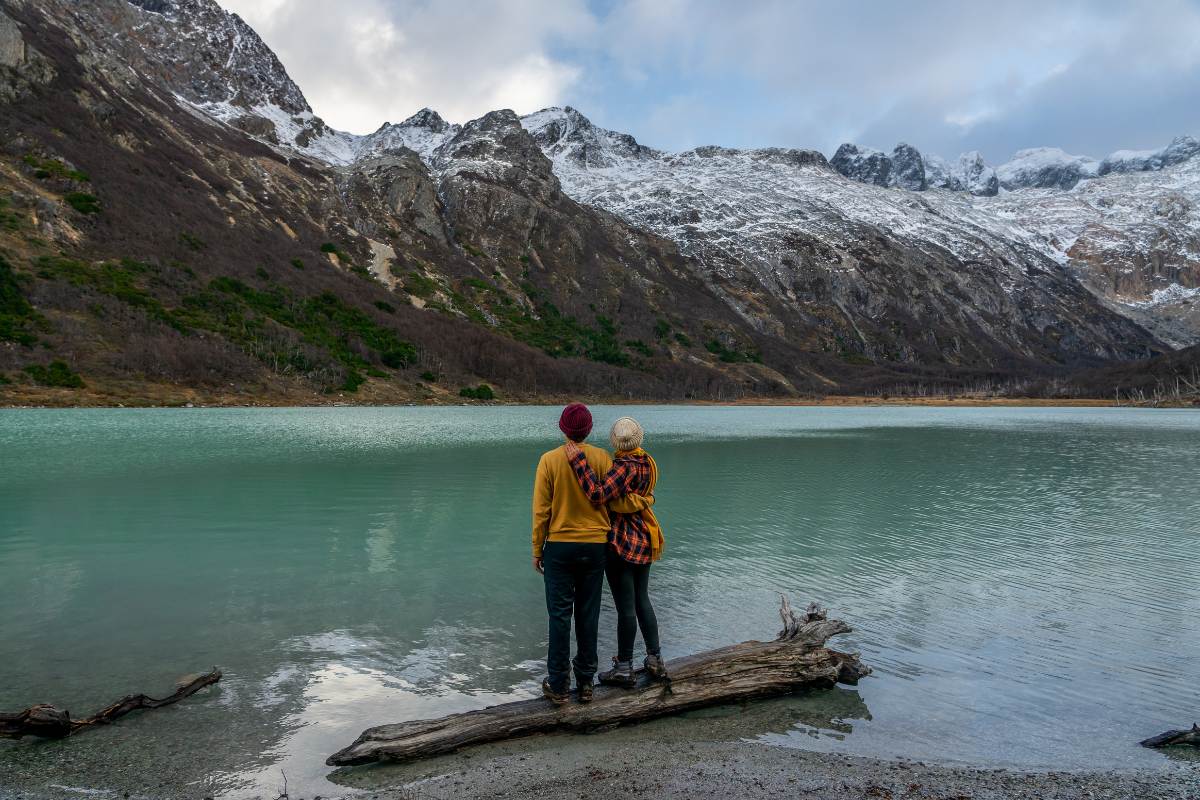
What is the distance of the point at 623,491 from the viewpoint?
27.2ft

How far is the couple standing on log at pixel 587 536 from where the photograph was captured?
322 inches

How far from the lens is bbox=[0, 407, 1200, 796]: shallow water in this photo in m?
8.31

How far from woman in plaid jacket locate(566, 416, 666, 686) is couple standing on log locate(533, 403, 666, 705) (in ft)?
0.04

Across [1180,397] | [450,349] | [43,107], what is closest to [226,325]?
[450,349]

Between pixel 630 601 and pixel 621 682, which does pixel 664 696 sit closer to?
pixel 621 682

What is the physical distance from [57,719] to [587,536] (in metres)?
6.06

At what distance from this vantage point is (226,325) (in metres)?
112

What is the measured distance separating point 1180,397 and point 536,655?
232 meters

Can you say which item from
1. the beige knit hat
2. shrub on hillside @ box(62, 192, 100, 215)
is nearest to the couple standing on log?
the beige knit hat

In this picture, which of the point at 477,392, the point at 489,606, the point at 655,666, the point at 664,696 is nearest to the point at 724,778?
the point at 664,696

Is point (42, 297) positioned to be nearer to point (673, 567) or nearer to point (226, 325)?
point (226, 325)

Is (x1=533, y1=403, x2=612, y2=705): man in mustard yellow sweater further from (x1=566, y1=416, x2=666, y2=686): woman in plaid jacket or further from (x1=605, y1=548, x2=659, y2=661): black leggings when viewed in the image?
(x1=605, y1=548, x2=659, y2=661): black leggings

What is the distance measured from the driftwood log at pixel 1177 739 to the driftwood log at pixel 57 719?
1165 cm

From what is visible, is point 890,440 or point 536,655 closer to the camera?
point 536,655
